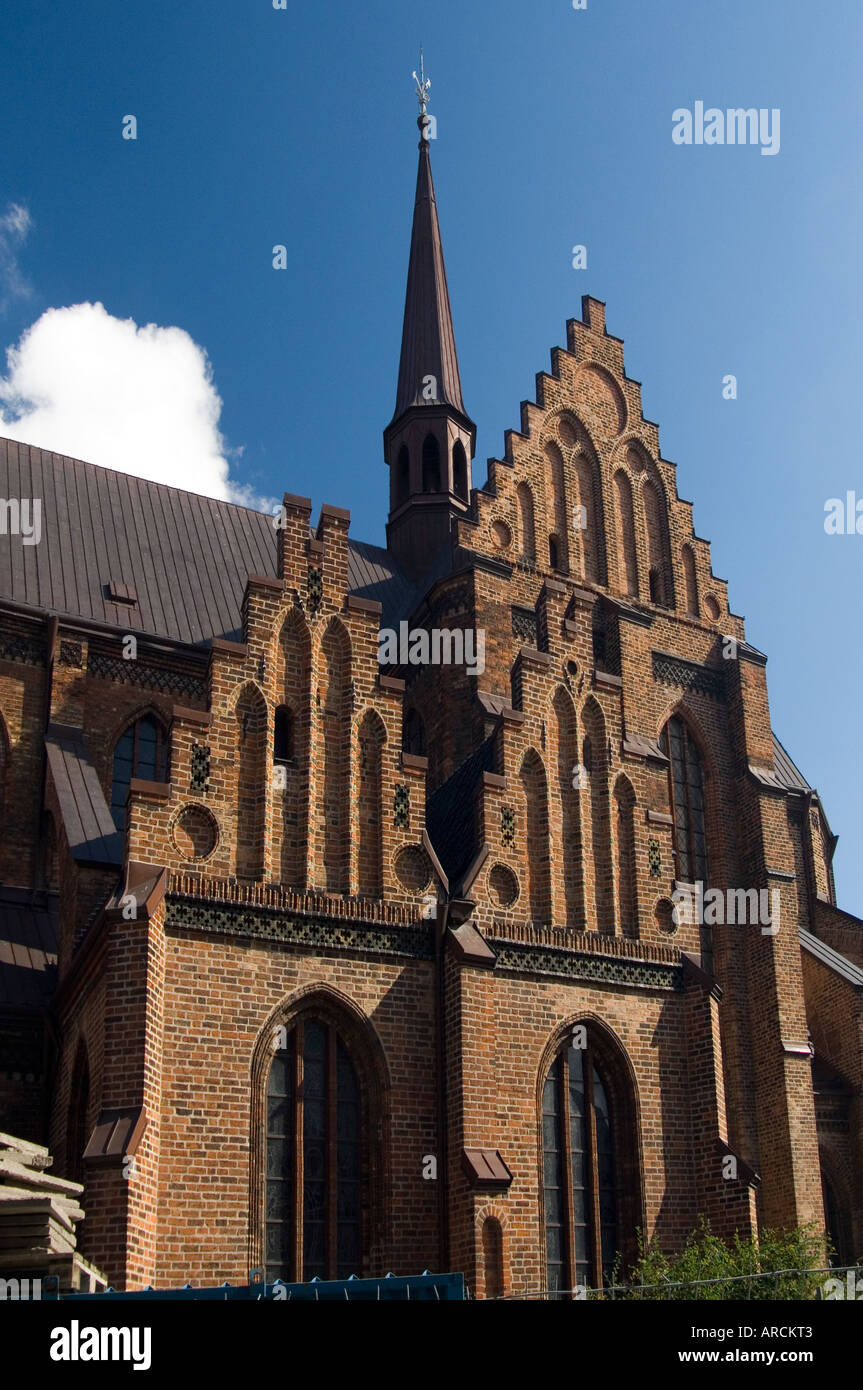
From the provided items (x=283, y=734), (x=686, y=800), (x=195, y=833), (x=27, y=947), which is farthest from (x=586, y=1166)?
(x=686, y=800)

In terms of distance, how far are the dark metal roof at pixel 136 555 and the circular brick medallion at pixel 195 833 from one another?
29.7ft

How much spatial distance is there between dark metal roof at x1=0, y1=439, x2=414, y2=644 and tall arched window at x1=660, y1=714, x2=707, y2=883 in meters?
6.38

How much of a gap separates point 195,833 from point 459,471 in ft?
67.1

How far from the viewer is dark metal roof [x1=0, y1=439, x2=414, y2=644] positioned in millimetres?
25391

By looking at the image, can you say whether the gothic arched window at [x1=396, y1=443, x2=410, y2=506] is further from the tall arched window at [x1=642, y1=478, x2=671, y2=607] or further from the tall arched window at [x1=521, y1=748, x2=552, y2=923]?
the tall arched window at [x1=521, y1=748, x2=552, y2=923]

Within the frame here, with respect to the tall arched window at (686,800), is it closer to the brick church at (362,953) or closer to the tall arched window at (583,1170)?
the brick church at (362,953)

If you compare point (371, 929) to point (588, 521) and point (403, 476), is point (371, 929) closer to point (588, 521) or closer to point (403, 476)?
point (588, 521)

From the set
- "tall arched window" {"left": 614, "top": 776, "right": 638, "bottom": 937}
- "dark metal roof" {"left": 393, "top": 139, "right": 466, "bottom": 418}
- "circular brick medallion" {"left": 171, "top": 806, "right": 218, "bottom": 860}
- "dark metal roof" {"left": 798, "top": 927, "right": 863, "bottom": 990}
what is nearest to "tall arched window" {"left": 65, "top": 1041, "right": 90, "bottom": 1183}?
"circular brick medallion" {"left": 171, "top": 806, "right": 218, "bottom": 860}

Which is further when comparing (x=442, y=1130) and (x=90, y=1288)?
(x=442, y=1130)

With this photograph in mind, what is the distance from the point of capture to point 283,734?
58.8ft

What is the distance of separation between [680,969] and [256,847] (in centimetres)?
640

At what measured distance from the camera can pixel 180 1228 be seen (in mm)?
14742

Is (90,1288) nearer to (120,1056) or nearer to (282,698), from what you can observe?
(120,1056)
